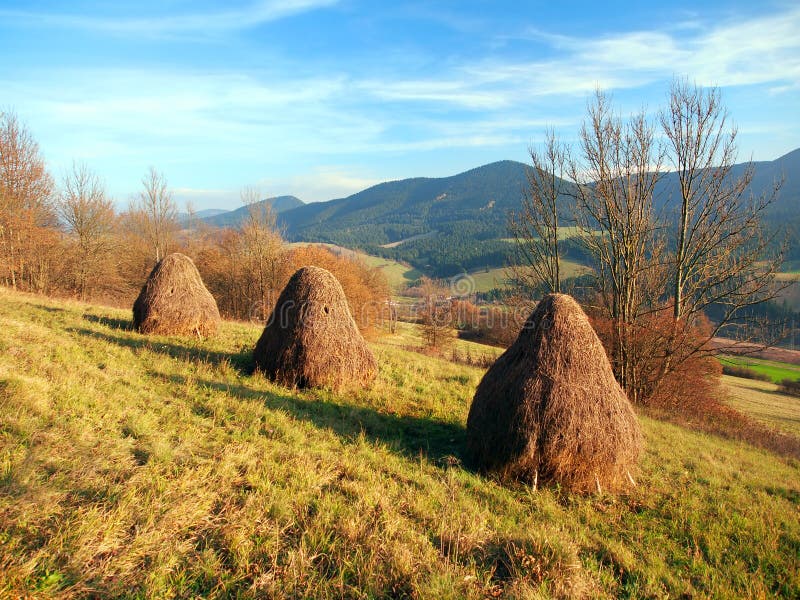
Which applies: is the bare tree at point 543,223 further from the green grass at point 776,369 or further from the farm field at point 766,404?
the green grass at point 776,369

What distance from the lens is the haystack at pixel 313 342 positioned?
913 cm

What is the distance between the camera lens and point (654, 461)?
8.08m

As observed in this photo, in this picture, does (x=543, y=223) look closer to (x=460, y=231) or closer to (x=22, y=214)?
(x=22, y=214)

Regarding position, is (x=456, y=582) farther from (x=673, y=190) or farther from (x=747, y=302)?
(x=673, y=190)

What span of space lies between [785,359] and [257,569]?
67795 millimetres

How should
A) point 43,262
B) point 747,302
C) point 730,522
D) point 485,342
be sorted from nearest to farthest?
point 730,522
point 747,302
point 43,262
point 485,342

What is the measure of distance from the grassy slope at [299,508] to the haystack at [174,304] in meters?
3.68

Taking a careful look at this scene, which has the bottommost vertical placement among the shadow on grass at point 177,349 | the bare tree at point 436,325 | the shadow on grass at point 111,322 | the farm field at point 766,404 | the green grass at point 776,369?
the green grass at point 776,369

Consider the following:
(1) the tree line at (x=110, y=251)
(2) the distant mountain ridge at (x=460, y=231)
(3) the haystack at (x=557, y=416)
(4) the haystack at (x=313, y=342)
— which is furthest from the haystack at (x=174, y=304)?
(2) the distant mountain ridge at (x=460, y=231)

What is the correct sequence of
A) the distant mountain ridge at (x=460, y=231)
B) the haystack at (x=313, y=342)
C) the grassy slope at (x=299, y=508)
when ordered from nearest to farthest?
the grassy slope at (x=299, y=508) → the haystack at (x=313, y=342) → the distant mountain ridge at (x=460, y=231)

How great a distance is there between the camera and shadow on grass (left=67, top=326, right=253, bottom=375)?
996cm

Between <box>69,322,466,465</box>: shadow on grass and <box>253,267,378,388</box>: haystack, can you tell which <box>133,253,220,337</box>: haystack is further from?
<box>69,322,466,465</box>: shadow on grass

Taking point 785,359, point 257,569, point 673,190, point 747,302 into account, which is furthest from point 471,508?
point 785,359

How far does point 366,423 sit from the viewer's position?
25.6 feet
